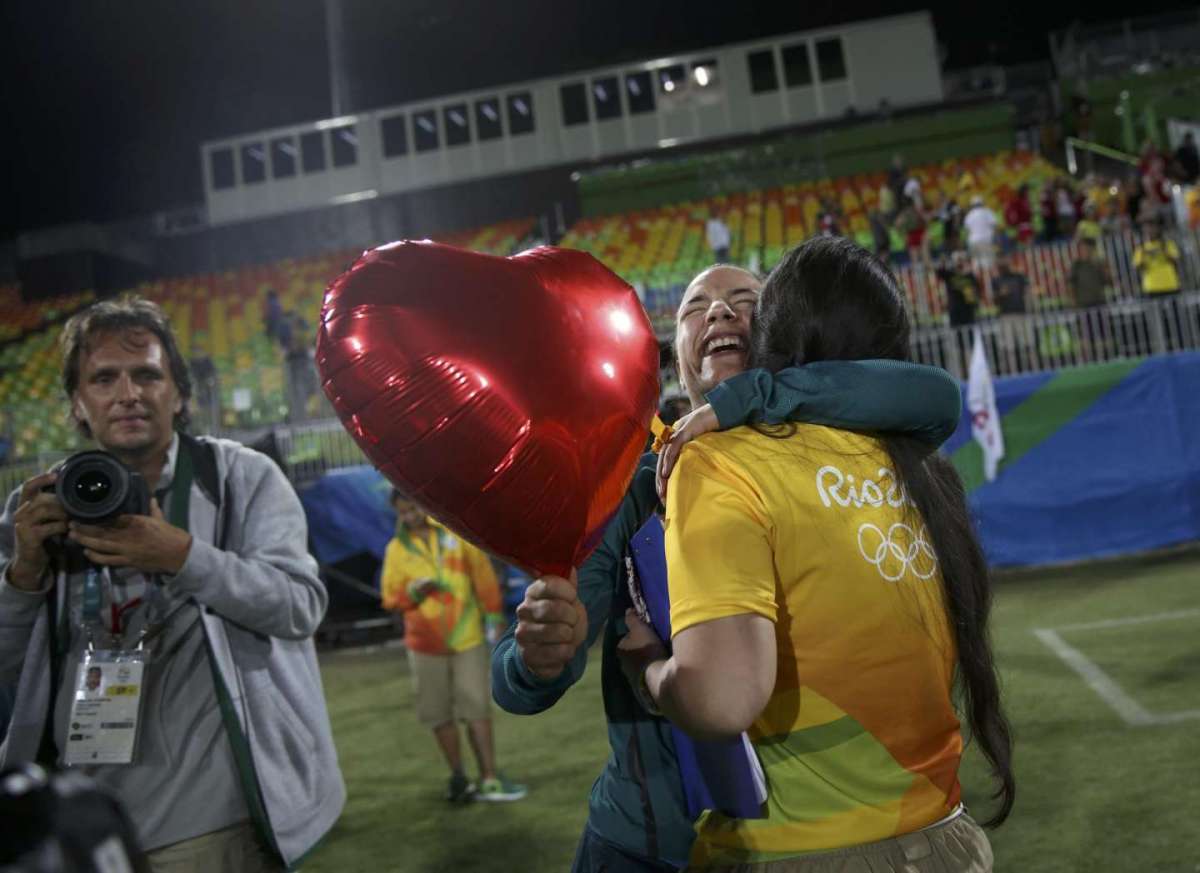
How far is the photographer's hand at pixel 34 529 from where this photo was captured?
2139 mm

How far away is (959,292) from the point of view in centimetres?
1219

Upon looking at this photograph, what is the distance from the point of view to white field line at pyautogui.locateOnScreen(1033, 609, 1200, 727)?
5043 millimetres

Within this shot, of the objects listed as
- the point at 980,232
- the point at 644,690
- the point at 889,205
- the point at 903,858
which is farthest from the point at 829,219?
the point at 903,858

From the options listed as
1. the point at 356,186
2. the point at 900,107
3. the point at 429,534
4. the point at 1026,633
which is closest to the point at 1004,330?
the point at 1026,633

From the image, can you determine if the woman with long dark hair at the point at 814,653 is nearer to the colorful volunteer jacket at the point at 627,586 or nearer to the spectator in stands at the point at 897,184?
the colorful volunteer jacket at the point at 627,586

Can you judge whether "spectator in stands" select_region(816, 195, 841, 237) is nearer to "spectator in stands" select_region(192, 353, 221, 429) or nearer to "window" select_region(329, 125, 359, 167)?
"spectator in stands" select_region(192, 353, 221, 429)

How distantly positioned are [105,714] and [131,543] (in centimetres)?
36

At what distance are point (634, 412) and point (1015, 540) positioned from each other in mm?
10018

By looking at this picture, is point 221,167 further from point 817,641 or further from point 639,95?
point 817,641

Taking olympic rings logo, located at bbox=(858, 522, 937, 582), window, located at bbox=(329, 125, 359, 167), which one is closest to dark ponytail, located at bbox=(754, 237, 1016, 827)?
olympic rings logo, located at bbox=(858, 522, 937, 582)

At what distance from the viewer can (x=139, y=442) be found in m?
2.42

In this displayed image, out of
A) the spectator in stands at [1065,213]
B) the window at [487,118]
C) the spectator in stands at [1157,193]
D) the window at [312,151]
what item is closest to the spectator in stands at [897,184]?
the spectator in stands at [1065,213]

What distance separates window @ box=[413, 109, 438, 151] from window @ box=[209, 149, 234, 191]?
4.82 metres

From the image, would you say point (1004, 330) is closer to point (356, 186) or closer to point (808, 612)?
point (808, 612)
